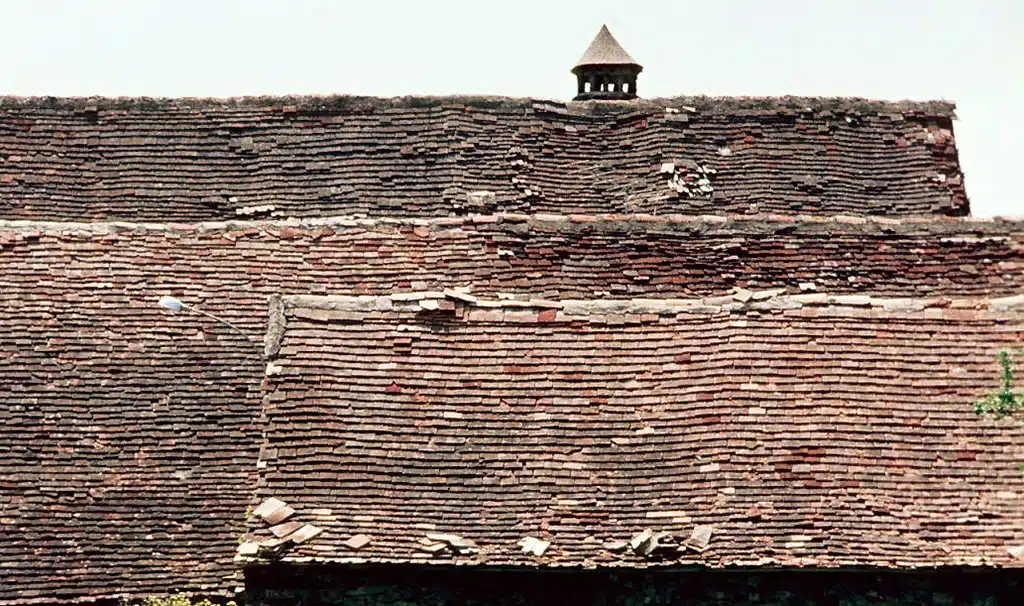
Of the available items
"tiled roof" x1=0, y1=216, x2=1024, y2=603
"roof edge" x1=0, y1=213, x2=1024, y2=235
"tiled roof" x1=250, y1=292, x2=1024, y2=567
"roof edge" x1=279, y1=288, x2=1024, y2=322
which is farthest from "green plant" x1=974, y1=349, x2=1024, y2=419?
"roof edge" x1=0, y1=213, x2=1024, y2=235

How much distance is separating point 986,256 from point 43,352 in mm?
10611

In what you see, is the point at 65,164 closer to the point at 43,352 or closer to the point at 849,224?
the point at 43,352

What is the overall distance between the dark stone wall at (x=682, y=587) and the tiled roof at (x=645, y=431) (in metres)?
0.29

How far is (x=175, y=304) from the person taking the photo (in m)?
21.7

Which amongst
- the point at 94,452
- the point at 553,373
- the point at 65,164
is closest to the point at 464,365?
the point at 553,373

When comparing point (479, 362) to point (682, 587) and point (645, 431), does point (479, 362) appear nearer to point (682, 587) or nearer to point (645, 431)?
point (645, 431)

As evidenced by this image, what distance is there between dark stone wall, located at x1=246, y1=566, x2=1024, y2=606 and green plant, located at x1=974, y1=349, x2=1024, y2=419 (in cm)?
152

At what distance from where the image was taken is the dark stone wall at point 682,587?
16.8 m

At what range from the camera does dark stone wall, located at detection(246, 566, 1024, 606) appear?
55.0ft

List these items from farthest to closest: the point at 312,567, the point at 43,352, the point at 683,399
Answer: the point at 43,352, the point at 683,399, the point at 312,567

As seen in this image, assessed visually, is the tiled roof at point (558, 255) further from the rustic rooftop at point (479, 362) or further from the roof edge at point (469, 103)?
the roof edge at point (469, 103)

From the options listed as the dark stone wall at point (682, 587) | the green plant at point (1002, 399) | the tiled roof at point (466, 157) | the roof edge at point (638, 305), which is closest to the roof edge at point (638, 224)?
the tiled roof at point (466, 157)

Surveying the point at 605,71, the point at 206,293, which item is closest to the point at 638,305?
the point at 206,293

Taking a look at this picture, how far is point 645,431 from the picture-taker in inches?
703
